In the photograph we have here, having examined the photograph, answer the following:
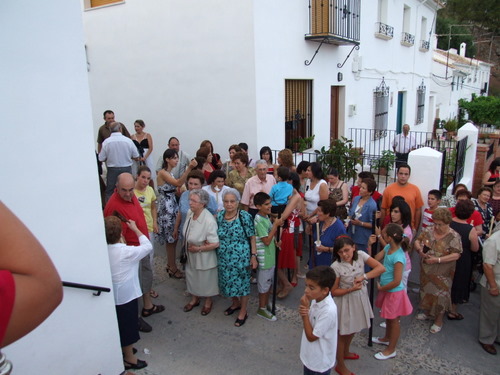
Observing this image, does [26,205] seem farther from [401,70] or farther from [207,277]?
[401,70]

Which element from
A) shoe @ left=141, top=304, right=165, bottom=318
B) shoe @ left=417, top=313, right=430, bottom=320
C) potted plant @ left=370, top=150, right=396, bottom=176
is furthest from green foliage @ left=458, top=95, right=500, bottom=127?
shoe @ left=141, top=304, right=165, bottom=318

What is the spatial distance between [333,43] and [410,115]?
25.9 feet

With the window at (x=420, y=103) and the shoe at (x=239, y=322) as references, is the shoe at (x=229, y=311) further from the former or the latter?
the window at (x=420, y=103)

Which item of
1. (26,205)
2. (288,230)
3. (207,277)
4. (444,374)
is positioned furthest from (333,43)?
(26,205)

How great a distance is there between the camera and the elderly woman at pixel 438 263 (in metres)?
3.99

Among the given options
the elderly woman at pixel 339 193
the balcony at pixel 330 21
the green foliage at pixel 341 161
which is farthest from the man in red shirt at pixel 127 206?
the balcony at pixel 330 21

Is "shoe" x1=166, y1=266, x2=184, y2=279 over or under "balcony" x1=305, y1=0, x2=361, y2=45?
under

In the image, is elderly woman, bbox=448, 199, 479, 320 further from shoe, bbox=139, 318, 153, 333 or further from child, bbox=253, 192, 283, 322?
shoe, bbox=139, 318, 153, 333

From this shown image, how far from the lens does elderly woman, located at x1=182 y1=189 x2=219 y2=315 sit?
4.19 metres

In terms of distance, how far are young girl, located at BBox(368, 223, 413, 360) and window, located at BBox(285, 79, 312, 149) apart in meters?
5.10

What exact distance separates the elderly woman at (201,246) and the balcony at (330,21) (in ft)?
17.9

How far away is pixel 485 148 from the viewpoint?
9586 millimetres

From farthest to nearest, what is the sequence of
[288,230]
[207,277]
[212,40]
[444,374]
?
[212,40], [288,230], [207,277], [444,374]

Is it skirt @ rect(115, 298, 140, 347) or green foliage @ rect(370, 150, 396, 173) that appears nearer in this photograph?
skirt @ rect(115, 298, 140, 347)
